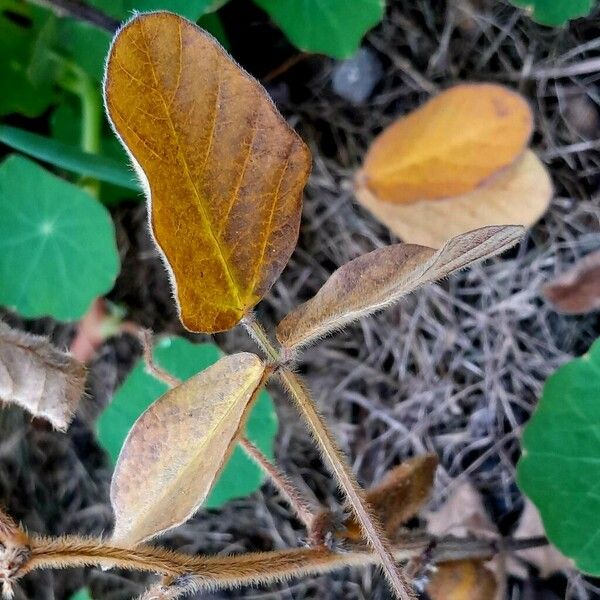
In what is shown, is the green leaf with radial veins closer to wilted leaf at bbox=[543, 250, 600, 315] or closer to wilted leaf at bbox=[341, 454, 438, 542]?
wilted leaf at bbox=[543, 250, 600, 315]

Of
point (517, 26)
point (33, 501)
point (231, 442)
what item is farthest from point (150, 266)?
point (231, 442)

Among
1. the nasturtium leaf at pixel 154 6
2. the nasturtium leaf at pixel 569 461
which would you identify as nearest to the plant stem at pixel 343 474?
the nasturtium leaf at pixel 569 461

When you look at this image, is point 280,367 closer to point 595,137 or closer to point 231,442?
point 231,442

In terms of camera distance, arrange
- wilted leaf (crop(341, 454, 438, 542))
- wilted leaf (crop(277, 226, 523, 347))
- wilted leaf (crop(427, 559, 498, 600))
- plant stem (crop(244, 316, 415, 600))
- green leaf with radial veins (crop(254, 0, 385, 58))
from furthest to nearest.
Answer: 1. green leaf with radial veins (crop(254, 0, 385, 58))
2. wilted leaf (crop(427, 559, 498, 600))
3. wilted leaf (crop(341, 454, 438, 542))
4. plant stem (crop(244, 316, 415, 600))
5. wilted leaf (crop(277, 226, 523, 347))

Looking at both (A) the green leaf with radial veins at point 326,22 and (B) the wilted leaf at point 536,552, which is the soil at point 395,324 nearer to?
(B) the wilted leaf at point 536,552

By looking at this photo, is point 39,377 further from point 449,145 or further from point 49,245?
point 449,145

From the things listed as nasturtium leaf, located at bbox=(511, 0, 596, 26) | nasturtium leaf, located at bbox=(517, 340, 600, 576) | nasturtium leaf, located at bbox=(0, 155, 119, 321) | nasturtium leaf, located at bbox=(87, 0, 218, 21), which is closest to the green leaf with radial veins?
nasturtium leaf, located at bbox=(87, 0, 218, 21)
